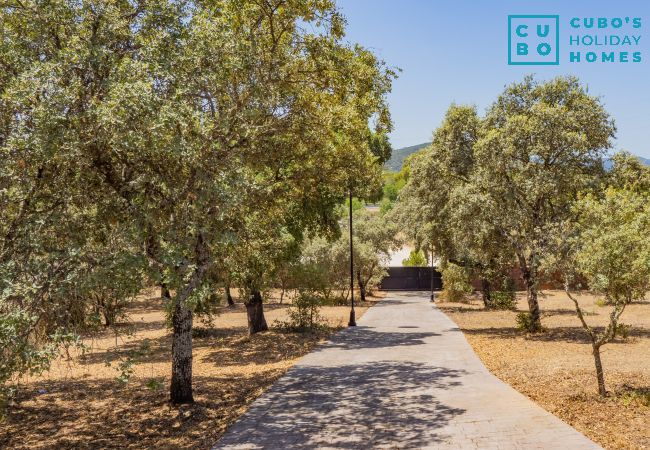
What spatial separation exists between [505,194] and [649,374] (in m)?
8.60

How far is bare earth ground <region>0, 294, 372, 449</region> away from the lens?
9398 mm

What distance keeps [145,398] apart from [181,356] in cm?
200

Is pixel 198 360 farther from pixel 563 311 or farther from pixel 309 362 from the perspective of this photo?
pixel 563 311

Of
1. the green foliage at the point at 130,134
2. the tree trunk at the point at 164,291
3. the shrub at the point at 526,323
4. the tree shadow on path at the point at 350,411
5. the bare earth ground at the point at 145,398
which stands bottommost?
the bare earth ground at the point at 145,398

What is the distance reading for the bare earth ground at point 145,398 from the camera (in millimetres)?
9398

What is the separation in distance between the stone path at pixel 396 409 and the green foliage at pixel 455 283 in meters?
20.1

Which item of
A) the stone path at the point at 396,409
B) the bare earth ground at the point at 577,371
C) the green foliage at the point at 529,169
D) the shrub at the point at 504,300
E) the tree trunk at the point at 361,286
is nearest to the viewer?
the stone path at the point at 396,409

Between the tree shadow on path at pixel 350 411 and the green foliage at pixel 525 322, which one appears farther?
the green foliage at pixel 525 322

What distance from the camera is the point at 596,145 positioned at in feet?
66.0

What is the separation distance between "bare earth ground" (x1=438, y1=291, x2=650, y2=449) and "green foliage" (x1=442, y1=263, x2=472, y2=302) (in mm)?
10386

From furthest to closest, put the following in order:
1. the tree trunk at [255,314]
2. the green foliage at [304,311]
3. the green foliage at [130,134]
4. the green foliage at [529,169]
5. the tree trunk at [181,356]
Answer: the green foliage at [304,311]
the tree trunk at [255,314]
the green foliage at [529,169]
the tree trunk at [181,356]
the green foliage at [130,134]

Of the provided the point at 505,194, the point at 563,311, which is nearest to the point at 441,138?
the point at 505,194

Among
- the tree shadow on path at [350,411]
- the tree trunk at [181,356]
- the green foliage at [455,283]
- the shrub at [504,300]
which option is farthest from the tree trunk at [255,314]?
the shrub at [504,300]

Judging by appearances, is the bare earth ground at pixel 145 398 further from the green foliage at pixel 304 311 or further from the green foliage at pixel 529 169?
the green foliage at pixel 529 169
